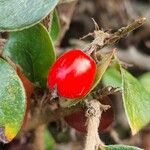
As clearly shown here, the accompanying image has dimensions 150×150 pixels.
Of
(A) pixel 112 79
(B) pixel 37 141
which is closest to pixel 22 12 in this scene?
(A) pixel 112 79

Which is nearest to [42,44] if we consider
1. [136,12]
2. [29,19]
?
[29,19]

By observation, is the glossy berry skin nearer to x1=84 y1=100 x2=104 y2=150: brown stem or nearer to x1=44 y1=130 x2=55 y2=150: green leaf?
x1=84 y1=100 x2=104 y2=150: brown stem

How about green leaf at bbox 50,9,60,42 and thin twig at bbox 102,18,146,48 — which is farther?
green leaf at bbox 50,9,60,42

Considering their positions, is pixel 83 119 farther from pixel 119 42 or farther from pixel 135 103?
pixel 119 42

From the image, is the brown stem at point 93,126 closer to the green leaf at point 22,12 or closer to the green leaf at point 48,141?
the green leaf at point 22,12

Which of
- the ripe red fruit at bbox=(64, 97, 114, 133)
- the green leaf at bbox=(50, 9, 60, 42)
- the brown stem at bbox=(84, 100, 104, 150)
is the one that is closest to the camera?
the brown stem at bbox=(84, 100, 104, 150)

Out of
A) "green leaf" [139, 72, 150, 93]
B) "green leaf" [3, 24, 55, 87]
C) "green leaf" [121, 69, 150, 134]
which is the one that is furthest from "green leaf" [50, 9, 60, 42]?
"green leaf" [139, 72, 150, 93]
